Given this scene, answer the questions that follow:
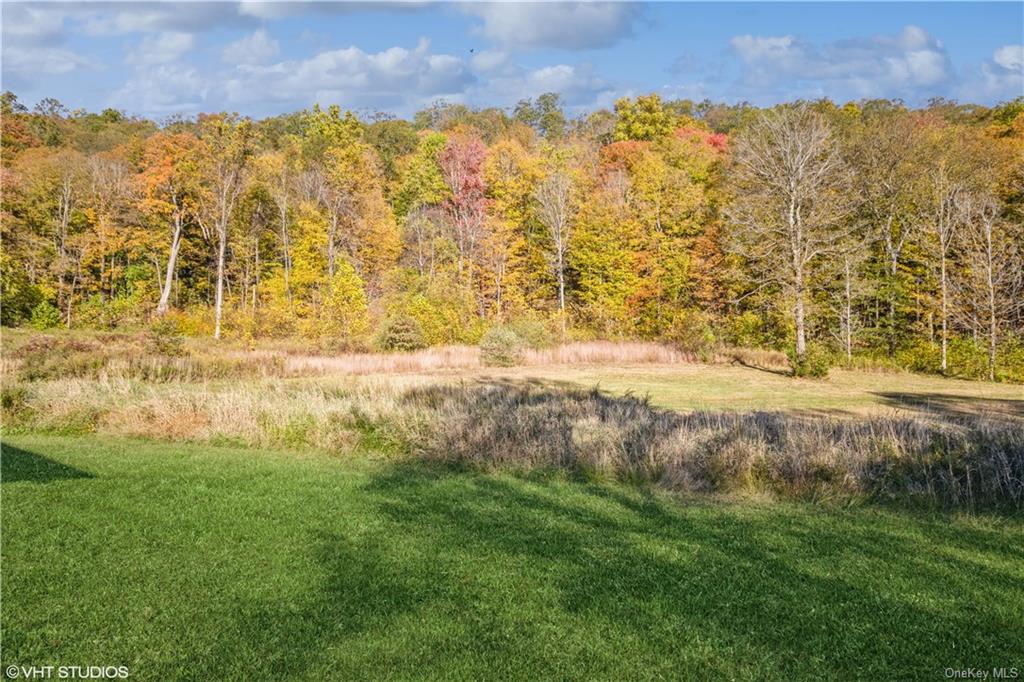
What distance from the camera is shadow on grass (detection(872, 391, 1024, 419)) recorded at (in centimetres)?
1586

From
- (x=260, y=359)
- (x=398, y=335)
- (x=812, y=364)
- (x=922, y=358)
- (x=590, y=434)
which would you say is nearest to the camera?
(x=590, y=434)

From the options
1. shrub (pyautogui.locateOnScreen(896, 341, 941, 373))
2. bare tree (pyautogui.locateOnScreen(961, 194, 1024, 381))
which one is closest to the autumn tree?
shrub (pyautogui.locateOnScreen(896, 341, 941, 373))

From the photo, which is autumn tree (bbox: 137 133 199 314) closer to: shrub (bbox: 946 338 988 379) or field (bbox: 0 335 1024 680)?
field (bbox: 0 335 1024 680)

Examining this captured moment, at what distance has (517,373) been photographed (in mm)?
25516

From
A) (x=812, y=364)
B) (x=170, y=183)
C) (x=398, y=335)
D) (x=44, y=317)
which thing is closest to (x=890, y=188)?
(x=812, y=364)

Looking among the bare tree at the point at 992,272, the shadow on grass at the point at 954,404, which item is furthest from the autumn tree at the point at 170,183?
the bare tree at the point at 992,272

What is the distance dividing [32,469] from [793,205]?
27.4m

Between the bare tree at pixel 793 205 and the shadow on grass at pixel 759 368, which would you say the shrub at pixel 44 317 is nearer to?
the shadow on grass at pixel 759 368

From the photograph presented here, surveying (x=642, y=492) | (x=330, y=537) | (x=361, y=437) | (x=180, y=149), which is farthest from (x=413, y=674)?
(x=180, y=149)

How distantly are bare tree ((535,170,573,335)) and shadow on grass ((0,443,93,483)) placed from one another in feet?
97.6

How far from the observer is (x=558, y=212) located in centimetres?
3972

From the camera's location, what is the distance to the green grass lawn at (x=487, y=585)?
4434 mm

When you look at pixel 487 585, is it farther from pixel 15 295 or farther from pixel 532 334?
pixel 15 295

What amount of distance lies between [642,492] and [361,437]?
226 inches
